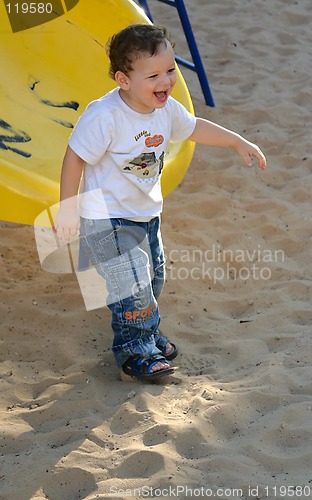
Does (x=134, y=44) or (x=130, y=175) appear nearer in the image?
(x=134, y=44)

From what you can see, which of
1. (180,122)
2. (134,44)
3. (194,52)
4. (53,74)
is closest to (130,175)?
(180,122)

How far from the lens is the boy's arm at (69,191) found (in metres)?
2.81

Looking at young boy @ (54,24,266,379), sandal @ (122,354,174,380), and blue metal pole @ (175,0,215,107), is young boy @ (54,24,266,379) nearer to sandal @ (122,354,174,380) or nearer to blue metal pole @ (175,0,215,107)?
sandal @ (122,354,174,380)

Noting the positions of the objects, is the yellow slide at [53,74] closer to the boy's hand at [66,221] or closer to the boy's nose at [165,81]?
the boy's hand at [66,221]

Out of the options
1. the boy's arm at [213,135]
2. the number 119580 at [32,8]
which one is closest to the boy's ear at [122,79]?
the boy's arm at [213,135]

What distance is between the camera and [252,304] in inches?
144

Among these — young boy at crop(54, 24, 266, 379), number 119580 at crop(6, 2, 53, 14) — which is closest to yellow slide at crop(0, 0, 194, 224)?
number 119580 at crop(6, 2, 53, 14)

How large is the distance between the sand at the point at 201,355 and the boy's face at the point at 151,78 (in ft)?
3.29

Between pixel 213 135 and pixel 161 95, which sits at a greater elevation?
pixel 161 95

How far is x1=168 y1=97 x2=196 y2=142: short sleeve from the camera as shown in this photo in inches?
119

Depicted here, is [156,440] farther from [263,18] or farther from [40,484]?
[263,18]

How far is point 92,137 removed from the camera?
9.18 feet

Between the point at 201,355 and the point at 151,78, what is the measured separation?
3.58 feet

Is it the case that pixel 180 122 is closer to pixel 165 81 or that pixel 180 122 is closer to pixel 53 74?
pixel 165 81
